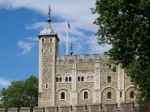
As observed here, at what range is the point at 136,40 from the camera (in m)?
29.1

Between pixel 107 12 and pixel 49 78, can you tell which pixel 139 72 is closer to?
pixel 107 12

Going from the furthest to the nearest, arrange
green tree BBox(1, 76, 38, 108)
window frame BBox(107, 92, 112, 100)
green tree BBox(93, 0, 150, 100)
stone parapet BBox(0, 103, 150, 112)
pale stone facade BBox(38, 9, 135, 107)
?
1. green tree BBox(1, 76, 38, 108)
2. pale stone facade BBox(38, 9, 135, 107)
3. window frame BBox(107, 92, 112, 100)
4. green tree BBox(93, 0, 150, 100)
5. stone parapet BBox(0, 103, 150, 112)

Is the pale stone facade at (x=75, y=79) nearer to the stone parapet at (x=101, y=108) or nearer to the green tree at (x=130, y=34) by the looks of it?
the green tree at (x=130, y=34)

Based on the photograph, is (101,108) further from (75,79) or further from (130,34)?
(75,79)

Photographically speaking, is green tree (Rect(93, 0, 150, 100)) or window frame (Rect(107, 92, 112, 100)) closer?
green tree (Rect(93, 0, 150, 100))

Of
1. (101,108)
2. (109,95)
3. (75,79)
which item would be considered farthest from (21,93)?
(101,108)

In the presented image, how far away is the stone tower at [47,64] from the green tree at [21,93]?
4428mm

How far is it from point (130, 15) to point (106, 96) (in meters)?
47.3

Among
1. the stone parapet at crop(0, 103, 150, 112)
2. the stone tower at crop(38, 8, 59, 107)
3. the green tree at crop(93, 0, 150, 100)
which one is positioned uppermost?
the stone tower at crop(38, 8, 59, 107)

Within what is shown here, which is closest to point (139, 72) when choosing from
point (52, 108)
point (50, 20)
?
point (52, 108)

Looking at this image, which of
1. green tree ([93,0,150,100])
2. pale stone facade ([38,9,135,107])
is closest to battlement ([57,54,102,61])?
pale stone facade ([38,9,135,107])

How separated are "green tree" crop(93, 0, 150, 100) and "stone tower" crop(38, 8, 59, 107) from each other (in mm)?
46725

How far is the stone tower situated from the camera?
3024 inches

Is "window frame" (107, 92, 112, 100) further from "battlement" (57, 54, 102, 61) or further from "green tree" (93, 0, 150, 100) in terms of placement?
"green tree" (93, 0, 150, 100)
